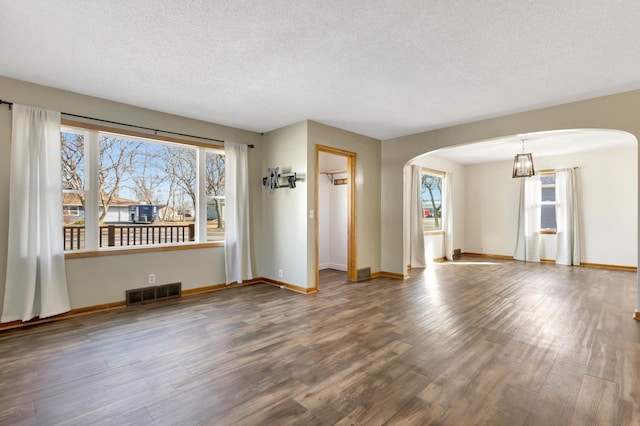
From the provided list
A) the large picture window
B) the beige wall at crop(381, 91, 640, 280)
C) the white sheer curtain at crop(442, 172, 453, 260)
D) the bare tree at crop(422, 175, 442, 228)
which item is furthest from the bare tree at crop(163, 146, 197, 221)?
the white sheer curtain at crop(442, 172, 453, 260)

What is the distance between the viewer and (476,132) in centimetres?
470

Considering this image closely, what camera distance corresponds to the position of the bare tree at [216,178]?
5035 mm

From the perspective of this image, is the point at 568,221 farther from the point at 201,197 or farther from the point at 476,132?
the point at 201,197

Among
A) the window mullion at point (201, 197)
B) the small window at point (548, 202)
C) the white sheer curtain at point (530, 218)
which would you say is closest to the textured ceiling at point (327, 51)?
the window mullion at point (201, 197)

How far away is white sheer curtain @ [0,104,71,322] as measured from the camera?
3.27 metres

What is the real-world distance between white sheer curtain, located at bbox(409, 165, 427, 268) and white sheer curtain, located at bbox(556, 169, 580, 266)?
11.1ft

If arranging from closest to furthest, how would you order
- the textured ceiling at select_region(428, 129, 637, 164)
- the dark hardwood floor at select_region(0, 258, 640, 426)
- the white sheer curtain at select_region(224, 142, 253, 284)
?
the dark hardwood floor at select_region(0, 258, 640, 426)
the white sheer curtain at select_region(224, 142, 253, 284)
the textured ceiling at select_region(428, 129, 637, 164)

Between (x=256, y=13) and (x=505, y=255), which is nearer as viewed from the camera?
(x=256, y=13)

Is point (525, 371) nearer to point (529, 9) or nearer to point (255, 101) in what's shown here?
point (529, 9)

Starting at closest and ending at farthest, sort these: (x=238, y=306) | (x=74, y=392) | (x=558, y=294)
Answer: (x=74, y=392) < (x=238, y=306) < (x=558, y=294)

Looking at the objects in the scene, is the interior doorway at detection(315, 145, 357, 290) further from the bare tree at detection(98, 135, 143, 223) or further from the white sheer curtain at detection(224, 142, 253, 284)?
the bare tree at detection(98, 135, 143, 223)

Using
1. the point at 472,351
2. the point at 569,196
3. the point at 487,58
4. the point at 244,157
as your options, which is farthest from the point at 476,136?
the point at 569,196

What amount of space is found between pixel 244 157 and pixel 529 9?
13.7ft

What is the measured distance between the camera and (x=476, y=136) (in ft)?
15.4
